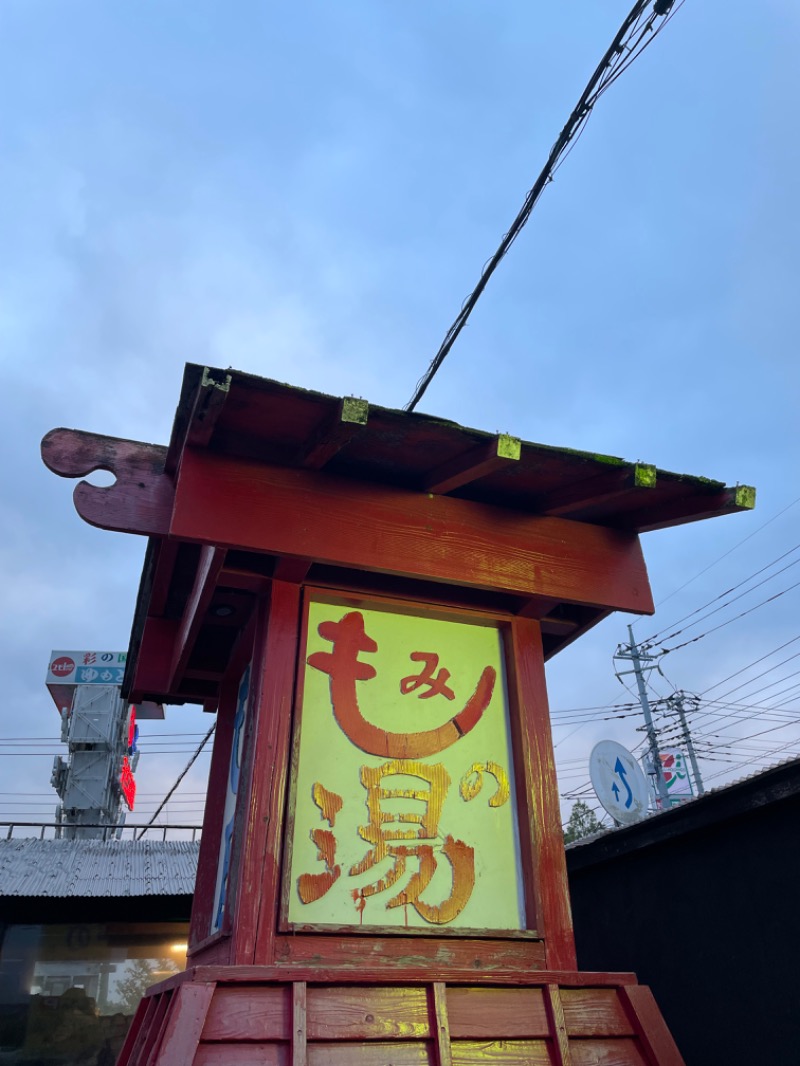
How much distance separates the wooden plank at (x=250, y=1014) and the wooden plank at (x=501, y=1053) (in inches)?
26.3

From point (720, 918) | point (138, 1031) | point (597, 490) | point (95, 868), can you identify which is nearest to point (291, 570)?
point (597, 490)

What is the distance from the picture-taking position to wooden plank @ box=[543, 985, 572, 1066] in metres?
3.02

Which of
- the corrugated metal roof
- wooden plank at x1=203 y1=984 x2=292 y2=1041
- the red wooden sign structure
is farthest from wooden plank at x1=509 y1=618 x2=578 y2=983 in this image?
the corrugated metal roof

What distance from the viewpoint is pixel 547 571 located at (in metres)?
4.27

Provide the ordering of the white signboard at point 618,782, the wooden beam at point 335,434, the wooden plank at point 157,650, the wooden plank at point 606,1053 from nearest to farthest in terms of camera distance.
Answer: the wooden plank at point 606,1053 < the wooden beam at point 335,434 < the wooden plank at point 157,650 < the white signboard at point 618,782

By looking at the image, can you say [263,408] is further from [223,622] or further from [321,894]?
[321,894]

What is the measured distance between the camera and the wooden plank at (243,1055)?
2.65m

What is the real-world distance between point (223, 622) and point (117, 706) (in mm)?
21936

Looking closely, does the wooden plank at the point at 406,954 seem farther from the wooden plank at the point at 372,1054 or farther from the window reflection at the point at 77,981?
the window reflection at the point at 77,981

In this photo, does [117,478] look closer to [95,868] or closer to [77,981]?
[95,868]

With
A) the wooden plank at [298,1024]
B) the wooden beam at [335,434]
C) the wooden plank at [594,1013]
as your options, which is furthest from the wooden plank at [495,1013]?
the wooden beam at [335,434]

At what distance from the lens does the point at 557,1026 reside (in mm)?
3094

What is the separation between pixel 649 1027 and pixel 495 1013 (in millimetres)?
685

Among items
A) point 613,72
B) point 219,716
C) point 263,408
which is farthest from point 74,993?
point 613,72
